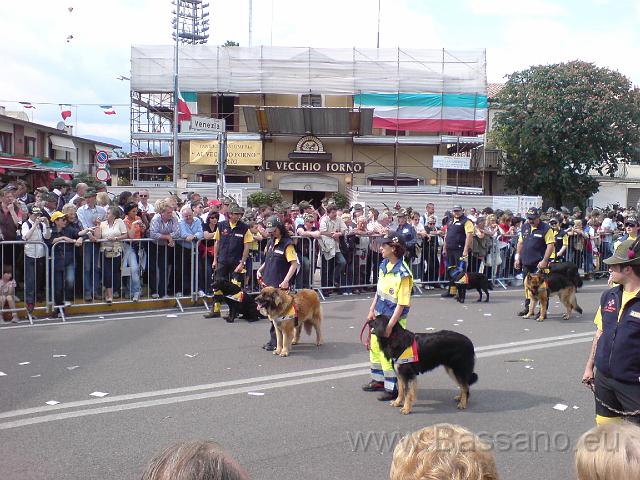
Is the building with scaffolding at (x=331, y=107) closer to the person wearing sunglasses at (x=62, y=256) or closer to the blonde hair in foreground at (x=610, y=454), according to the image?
the person wearing sunglasses at (x=62, y=256)

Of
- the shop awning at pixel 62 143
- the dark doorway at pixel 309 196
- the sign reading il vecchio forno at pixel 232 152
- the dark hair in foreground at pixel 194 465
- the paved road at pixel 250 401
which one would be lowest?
the paved road at pixel 250 401

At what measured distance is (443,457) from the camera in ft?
6.77

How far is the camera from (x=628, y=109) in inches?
1431

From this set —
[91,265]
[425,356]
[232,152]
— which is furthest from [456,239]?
[232,152]

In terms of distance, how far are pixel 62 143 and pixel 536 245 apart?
40017 millimetres

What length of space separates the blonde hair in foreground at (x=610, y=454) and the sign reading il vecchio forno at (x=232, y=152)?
3286 cm

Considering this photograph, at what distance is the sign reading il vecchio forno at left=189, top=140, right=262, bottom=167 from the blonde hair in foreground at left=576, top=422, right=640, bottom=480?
3286 cm

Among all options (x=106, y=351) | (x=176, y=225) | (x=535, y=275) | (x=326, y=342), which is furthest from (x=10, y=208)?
(x=535, y=275)

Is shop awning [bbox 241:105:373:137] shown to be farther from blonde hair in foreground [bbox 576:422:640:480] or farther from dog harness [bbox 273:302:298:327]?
blonde hair in foreground [bbox 576:422:640:480]

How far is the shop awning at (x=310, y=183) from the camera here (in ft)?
115

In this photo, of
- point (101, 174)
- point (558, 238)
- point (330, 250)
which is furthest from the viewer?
point (101, 174)

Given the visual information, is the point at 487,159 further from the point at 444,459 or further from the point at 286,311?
the point at 444,459

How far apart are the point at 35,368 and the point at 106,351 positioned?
1043 millimetres

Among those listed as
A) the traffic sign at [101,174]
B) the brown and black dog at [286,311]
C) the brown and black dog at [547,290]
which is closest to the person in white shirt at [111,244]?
the brown and black dog at [286,311]
